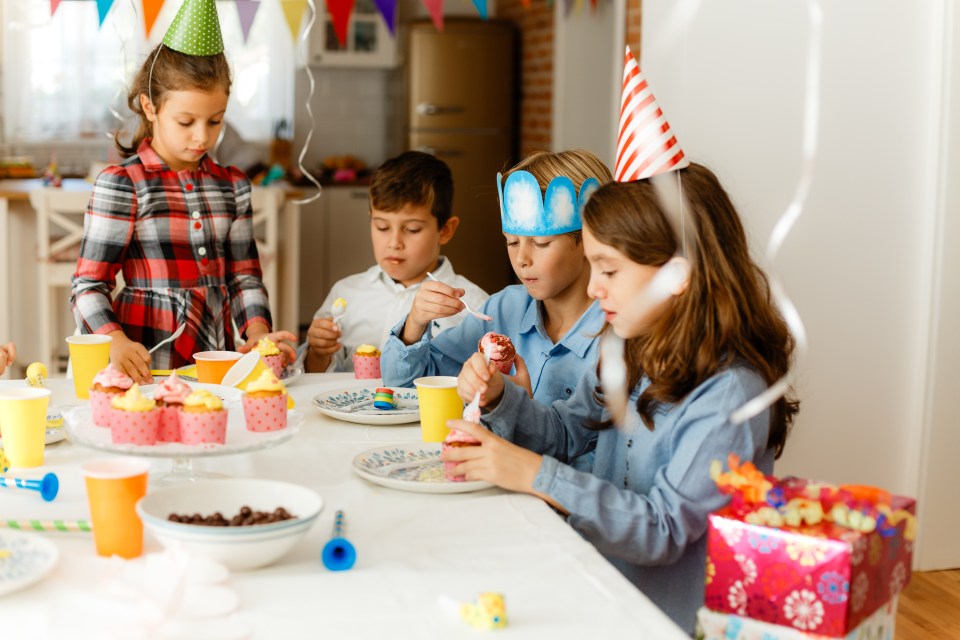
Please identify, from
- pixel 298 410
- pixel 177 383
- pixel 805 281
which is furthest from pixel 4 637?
pixel 805 281

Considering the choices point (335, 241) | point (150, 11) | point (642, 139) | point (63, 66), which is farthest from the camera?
point (63, 66)

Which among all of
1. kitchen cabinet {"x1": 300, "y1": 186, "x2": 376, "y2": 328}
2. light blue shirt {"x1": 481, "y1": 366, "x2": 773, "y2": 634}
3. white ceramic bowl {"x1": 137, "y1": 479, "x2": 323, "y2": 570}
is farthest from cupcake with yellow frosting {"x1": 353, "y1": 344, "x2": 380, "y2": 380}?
kitchen cabinet {"x1": 300, "y1": 186, "x2": 376, "y2": 328}

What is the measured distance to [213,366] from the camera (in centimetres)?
191

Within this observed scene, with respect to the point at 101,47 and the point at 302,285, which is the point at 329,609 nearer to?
the point at 302,285

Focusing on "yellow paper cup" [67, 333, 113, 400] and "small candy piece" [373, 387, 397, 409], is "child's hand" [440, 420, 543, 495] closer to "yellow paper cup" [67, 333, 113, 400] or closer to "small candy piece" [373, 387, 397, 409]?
"small candy piece" [373, 387, 397, 409]

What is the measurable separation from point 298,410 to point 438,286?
13.4 inches

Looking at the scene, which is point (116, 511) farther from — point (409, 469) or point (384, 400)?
point (384, 400)

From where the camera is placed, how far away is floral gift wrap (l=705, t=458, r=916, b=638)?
1.11 metres

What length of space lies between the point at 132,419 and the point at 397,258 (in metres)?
1.35

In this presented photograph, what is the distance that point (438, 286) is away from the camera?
2037 mm

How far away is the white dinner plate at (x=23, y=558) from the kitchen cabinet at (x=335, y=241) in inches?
198

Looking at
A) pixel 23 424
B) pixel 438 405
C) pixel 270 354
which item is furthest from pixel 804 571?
pixel 270 354

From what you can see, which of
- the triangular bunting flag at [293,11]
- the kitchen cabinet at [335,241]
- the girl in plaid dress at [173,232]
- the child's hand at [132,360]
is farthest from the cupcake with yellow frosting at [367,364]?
the kitchen cabinet at [335,241]

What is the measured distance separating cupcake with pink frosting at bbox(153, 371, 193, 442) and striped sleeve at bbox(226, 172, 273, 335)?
1.14 meters
